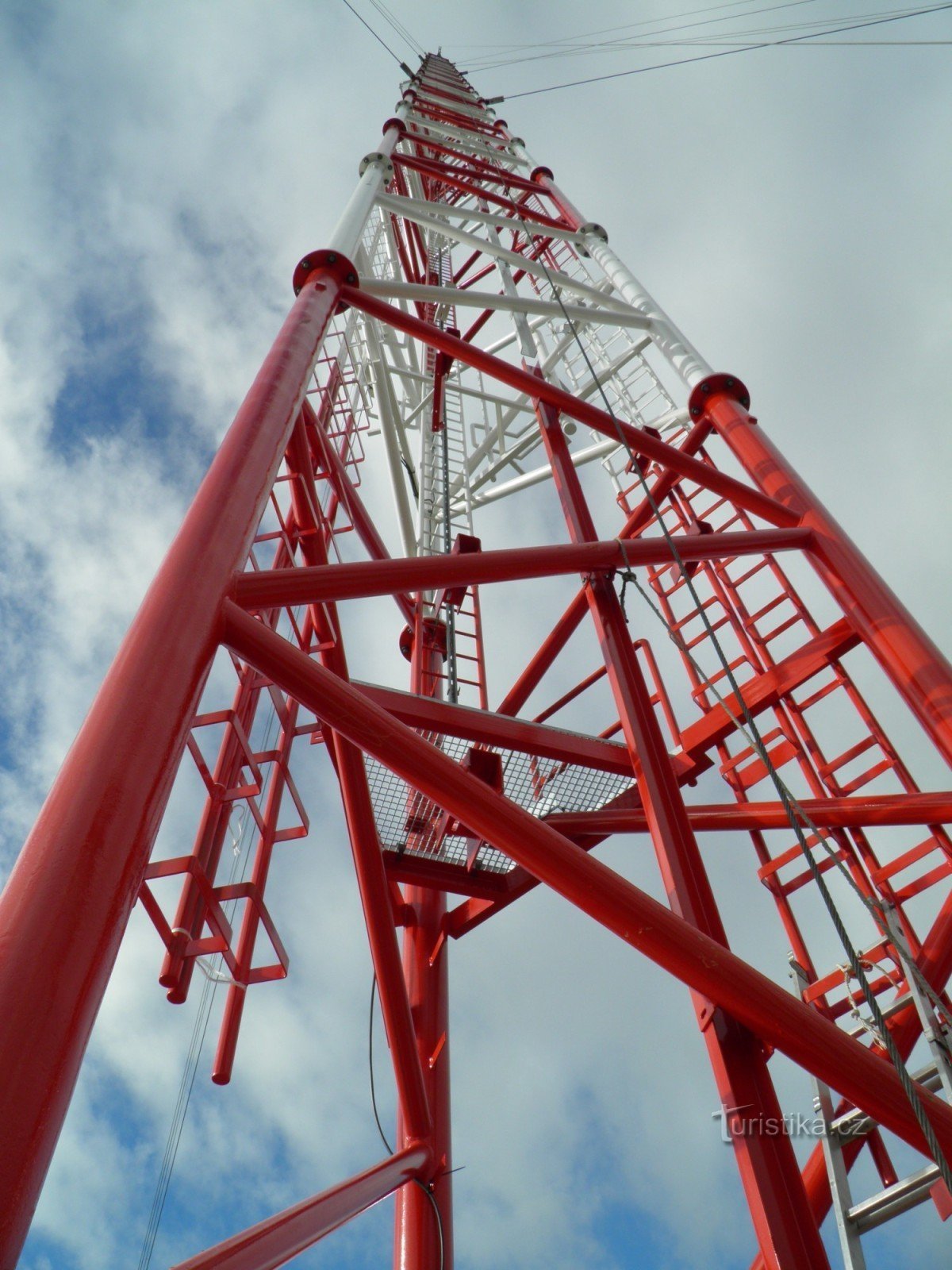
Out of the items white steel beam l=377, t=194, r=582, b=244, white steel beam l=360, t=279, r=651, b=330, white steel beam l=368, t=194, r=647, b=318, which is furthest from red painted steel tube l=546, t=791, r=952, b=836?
white steel beam l=377, t=194, r=582, b=244

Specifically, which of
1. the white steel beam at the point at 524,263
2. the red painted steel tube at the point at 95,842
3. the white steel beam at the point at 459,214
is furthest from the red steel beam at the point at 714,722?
the white steel beam at the point at 459,214

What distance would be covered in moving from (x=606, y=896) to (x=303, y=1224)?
1.67 meters

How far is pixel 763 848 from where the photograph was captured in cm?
576

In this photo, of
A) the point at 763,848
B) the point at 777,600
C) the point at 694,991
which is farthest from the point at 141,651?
the point at 777,600

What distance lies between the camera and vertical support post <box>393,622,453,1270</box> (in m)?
4.29

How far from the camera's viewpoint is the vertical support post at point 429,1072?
169 inches

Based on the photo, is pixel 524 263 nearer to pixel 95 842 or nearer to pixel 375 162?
pixel 375 162

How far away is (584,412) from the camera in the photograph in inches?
237

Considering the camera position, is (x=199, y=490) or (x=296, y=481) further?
(x=296, y=481)

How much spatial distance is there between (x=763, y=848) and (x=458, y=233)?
6.13 metres

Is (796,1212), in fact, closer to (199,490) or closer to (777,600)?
(199,490)

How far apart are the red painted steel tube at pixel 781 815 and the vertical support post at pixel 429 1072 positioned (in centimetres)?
113

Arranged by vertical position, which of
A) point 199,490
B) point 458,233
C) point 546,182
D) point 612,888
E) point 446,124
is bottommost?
point 612,888

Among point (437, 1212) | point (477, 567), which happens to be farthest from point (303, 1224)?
point (477, 567)
